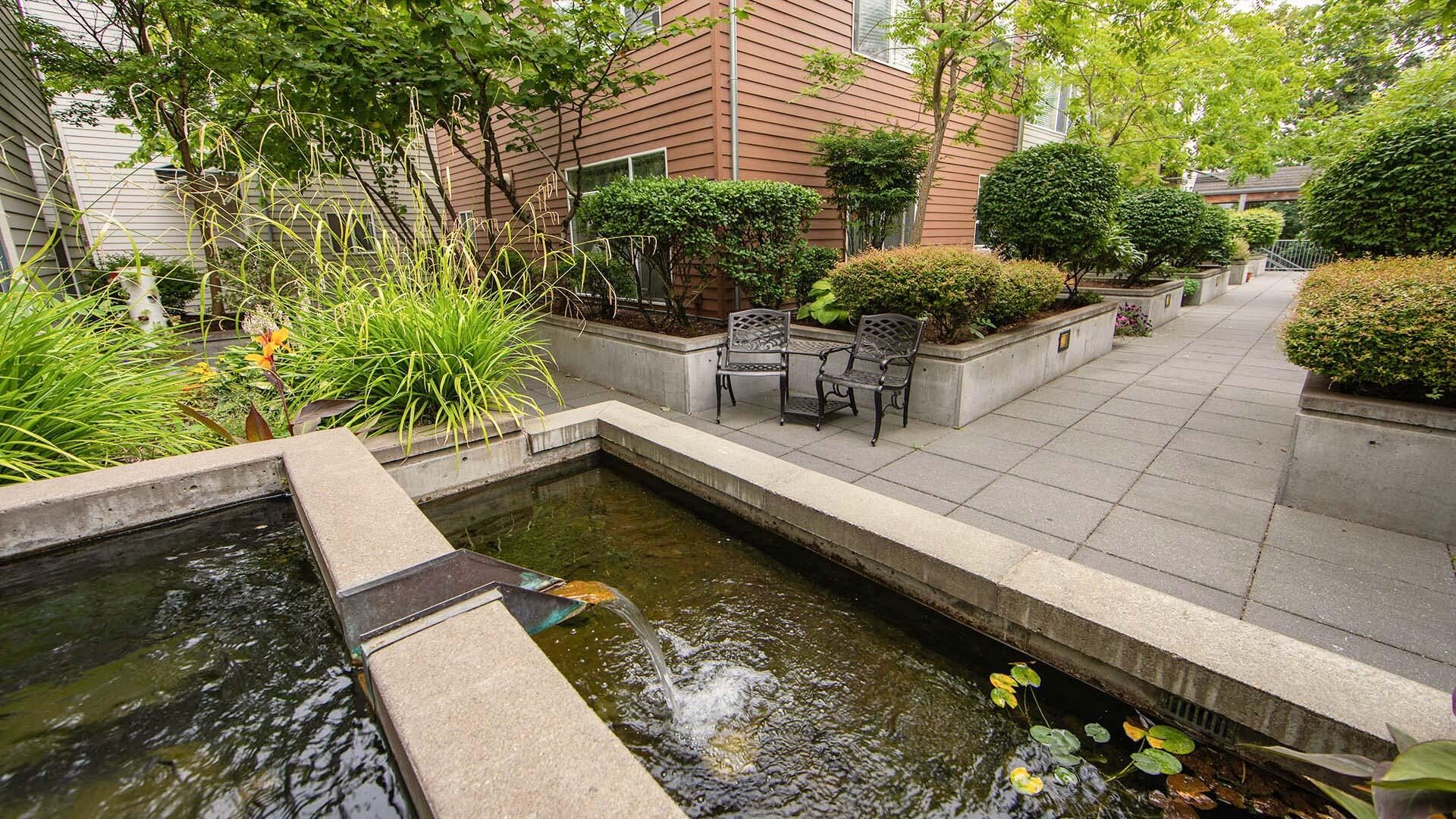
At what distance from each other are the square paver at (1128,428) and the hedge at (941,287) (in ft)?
3.76

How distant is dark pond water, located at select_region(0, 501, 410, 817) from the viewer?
1.43 meters

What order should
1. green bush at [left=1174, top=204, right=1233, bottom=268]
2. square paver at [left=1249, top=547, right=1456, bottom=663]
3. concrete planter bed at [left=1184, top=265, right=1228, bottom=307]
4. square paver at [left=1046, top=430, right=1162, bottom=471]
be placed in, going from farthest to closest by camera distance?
concrete planter bed at [left=1184, top=265, right=1228, bottom=307] < green bush at [left=1174, top=204, right=1233, bottom=268] < square paver at [left=1046, top=430, right=1162, bottom=471] < square paver at [left=1249, top=547, right=1456, bottom=663]

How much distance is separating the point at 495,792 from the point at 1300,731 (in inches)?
76.9

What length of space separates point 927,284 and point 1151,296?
6.64 meters

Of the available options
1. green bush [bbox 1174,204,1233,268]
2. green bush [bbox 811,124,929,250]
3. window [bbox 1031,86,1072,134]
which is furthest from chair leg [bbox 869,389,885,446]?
window [bbox 1031,86,1072,134]

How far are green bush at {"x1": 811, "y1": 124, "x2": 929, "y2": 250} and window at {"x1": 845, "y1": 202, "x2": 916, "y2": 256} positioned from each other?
48 centimetres

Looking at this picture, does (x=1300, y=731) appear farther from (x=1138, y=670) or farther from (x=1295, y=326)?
(x=1295, y=326)

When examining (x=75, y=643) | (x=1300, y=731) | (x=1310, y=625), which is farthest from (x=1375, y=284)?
(x=75, y=643)

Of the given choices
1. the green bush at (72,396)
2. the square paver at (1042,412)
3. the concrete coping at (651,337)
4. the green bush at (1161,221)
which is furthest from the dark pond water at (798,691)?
the green bush at (1161,221)

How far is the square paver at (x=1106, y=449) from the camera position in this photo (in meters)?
3.99

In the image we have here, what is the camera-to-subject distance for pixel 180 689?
1729mm

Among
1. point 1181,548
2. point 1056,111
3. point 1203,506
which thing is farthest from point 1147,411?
point 1056,111

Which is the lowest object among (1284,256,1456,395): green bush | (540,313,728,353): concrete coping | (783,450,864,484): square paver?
(783,450,864,484): square paver

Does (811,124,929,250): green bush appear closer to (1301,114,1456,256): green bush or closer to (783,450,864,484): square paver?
(1301,114,1456,256): green bush
